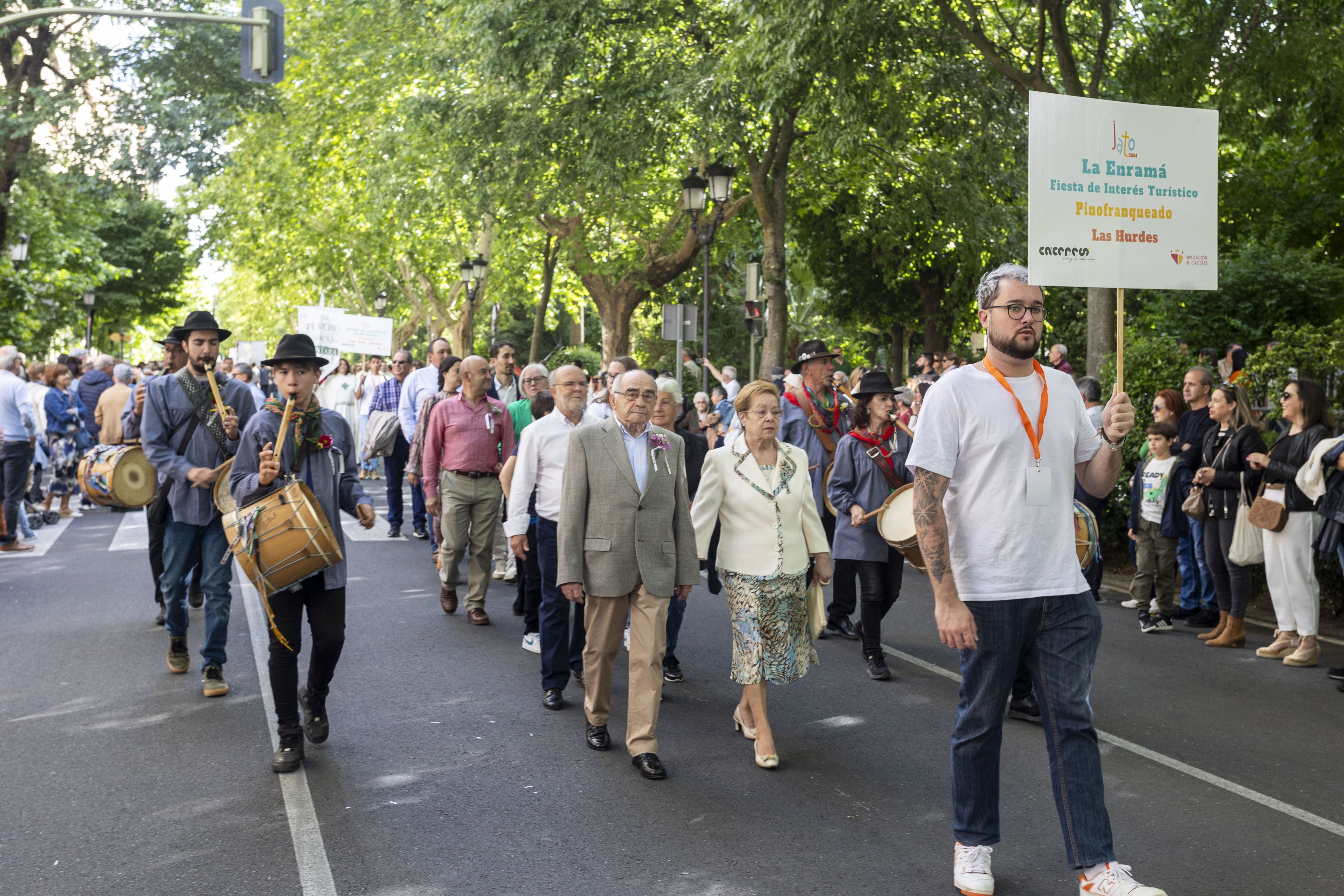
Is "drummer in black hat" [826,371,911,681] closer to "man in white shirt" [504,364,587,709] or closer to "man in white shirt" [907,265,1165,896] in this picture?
"man in white shirt" [504,364,587,709]

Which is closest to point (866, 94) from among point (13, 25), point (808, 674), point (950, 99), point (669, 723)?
point (950, 99)

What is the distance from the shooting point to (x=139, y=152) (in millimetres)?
25734

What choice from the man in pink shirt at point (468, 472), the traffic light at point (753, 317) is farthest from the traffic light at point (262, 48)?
the traffic light at point (753, 317)

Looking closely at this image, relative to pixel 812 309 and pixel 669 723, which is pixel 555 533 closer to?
pixel 669 723

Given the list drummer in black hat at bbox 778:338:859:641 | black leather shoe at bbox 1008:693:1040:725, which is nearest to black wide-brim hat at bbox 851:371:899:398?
drummer in black hat at bbox 778:338:859:641

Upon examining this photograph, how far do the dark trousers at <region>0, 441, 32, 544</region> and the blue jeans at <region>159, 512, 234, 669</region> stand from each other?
7.01 m

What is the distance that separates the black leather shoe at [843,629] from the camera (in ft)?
29.8

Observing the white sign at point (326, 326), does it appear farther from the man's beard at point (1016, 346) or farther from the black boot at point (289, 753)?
the man's beard at point (1016, 346)

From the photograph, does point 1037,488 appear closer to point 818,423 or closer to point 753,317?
point 818,423

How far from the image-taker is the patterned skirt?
591 cm

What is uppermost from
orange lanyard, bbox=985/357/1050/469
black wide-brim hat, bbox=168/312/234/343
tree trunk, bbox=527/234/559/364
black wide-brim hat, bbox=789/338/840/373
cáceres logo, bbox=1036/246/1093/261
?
tree trunk, bbox=527/234/559/364

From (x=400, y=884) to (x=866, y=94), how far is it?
44.3 ft

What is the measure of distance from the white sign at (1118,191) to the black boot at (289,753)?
13.3 feet

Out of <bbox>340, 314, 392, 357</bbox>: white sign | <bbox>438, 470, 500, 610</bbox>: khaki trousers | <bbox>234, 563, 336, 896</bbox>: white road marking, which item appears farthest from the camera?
<bbox>340, 314, 392, 357</bbox>: white sign
